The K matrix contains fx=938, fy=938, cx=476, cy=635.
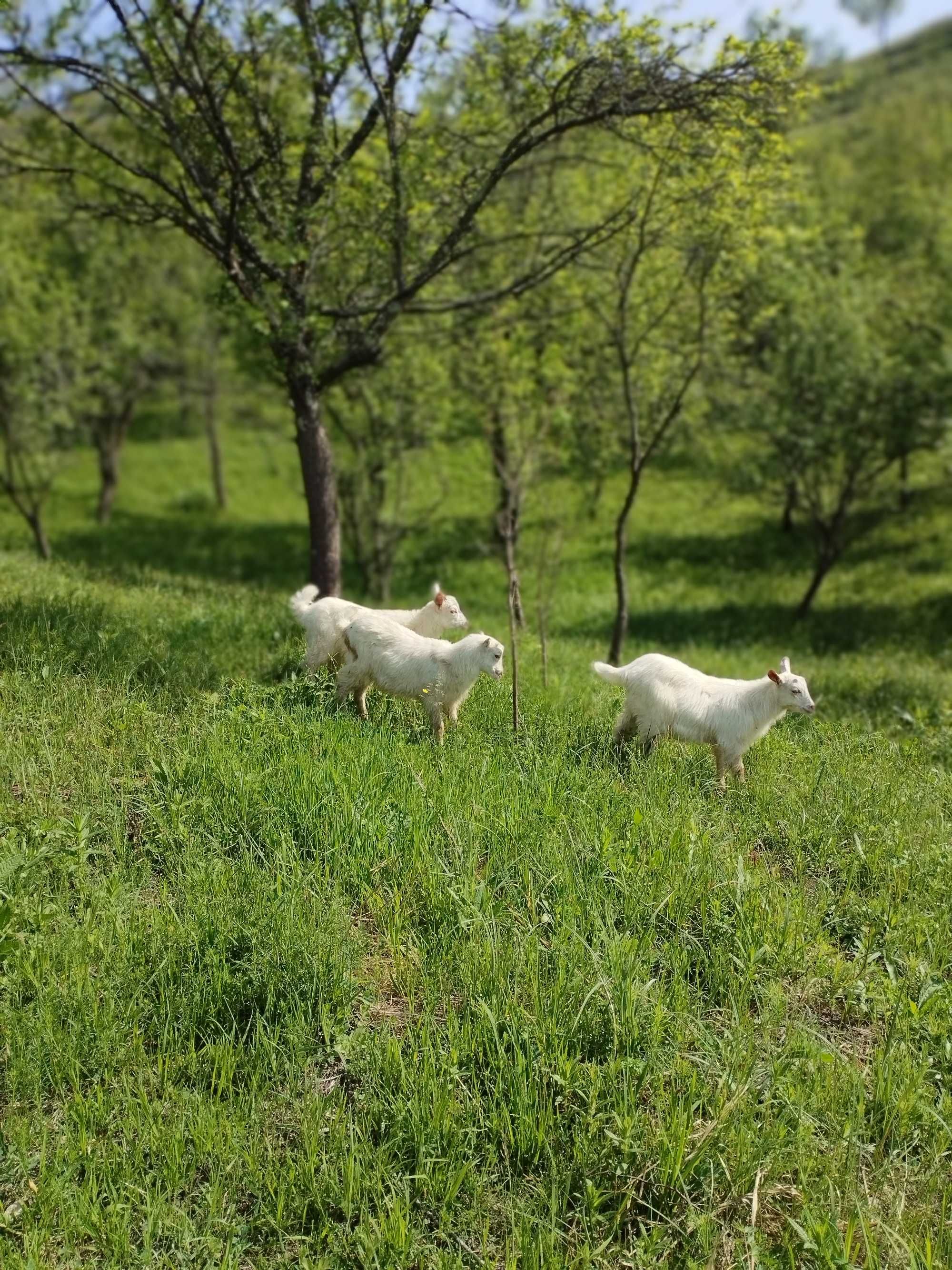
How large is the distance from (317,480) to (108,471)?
2116 centimetres

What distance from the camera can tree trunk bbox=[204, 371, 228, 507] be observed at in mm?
30453

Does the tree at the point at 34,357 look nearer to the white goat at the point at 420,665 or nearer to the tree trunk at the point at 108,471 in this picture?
the tree trunk at the point at 108,471

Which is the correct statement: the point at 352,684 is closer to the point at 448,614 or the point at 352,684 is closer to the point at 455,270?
the point at 448,614

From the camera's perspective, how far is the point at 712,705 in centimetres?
636

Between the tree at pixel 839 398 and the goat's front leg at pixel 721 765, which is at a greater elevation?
the tree at pixel 839 398

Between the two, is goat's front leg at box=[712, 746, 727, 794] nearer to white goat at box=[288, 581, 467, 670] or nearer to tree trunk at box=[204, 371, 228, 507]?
white goat at box=[288, 581, 467, 670]

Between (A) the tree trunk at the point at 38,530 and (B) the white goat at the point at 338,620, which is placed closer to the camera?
(B) the white goat at the point at 338,620

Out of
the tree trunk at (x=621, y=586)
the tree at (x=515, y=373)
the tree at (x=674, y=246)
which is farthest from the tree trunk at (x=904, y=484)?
the tree trunk at (x=621, y=586)

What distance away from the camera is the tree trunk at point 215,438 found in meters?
30.5

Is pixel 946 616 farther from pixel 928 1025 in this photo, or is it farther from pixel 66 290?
pixel 66 290

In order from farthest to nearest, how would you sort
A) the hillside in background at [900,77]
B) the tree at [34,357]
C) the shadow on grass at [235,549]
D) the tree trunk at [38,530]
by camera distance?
1. the hillside in background at [900,77]
2. the shadow on grass at [235,549]
3. the tree at [34,357]
4. the tree trunk at [38,530]

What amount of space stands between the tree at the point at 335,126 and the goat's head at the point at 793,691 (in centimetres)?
573

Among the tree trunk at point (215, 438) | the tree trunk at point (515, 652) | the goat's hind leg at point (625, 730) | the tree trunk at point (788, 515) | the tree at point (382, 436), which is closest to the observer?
the tree trunk at point (515, 652)

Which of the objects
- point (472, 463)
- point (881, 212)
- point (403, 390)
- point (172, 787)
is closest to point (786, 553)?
point (472, 463)
